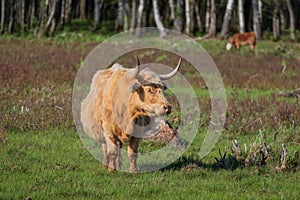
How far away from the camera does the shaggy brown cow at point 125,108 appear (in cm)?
711

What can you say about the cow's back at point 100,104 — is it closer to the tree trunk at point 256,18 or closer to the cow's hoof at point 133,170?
the cow's hoof at point 133,170

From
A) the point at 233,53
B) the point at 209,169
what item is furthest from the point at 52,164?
the point at 233,53

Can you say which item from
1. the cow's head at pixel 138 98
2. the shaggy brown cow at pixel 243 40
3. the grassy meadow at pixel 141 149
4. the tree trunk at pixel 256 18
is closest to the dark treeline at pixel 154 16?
the tree trunk at pixel 256 18

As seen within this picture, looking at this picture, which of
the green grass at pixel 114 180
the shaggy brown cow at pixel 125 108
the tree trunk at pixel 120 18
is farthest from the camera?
the tree trunk at pixel 120 18

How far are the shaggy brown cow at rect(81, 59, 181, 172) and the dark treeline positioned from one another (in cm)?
2248

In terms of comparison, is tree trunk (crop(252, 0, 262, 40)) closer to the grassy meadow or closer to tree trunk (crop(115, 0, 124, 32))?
tree trunk (crop(115, 0, 124, 32))

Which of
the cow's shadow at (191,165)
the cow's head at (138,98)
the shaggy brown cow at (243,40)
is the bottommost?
the cow's shadow at (191,165)

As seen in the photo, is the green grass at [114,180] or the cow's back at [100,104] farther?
the cow's back at [100,104]

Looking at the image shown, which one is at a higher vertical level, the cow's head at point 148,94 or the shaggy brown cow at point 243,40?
the cow's head at point 148,94

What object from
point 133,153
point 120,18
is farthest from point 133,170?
point 120,18

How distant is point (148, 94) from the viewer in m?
7.10

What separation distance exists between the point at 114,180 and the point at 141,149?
2.08m

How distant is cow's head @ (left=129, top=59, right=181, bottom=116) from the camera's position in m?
7.00

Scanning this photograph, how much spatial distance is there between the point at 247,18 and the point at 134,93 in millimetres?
44327
